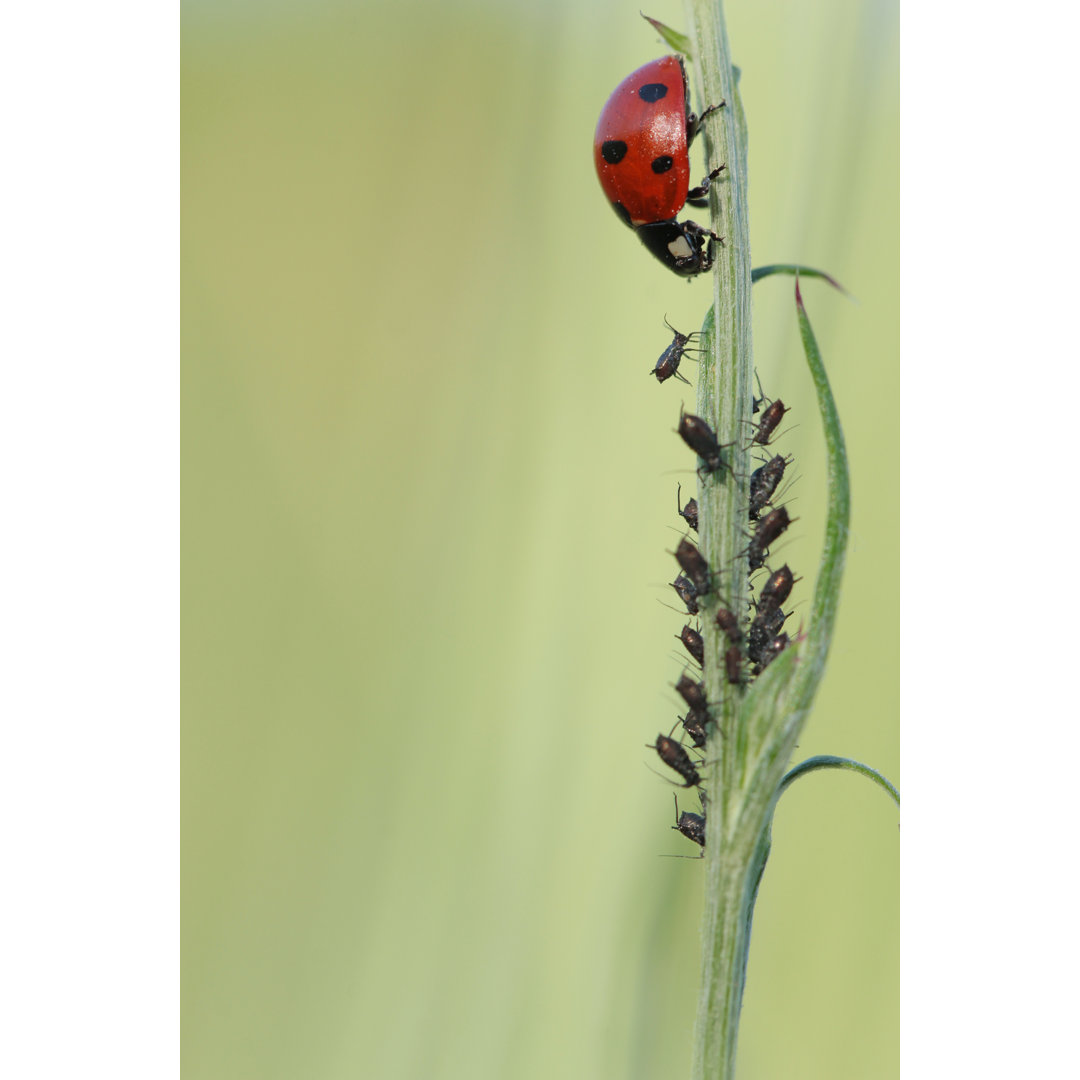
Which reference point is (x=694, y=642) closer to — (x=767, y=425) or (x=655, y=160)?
(x=767, y=425)

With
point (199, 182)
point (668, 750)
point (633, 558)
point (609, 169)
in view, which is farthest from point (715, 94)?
point (199, 182)

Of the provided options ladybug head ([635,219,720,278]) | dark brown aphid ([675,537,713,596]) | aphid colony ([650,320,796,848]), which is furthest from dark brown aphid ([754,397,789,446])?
ladybug head ([635,219,720,278])

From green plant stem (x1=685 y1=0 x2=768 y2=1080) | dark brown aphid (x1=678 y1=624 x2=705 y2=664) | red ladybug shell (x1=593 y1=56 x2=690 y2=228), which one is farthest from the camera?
red ladybug shell (x1=593 y1=56 x2=690 y2=228)

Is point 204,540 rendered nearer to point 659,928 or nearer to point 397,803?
point 397,803

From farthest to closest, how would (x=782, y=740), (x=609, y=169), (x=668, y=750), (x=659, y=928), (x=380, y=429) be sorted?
(x=380, y=429), (x=659, y=928), (x=609, y=169), (x=668, y=750), (x=782, y=740)

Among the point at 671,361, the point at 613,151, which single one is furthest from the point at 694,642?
the point at 613,151

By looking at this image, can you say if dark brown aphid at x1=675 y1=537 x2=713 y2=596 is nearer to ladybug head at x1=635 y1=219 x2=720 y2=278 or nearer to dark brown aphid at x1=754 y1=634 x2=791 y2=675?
dark brown aphid at x1=754 y1=634 x2=791 y2=675
